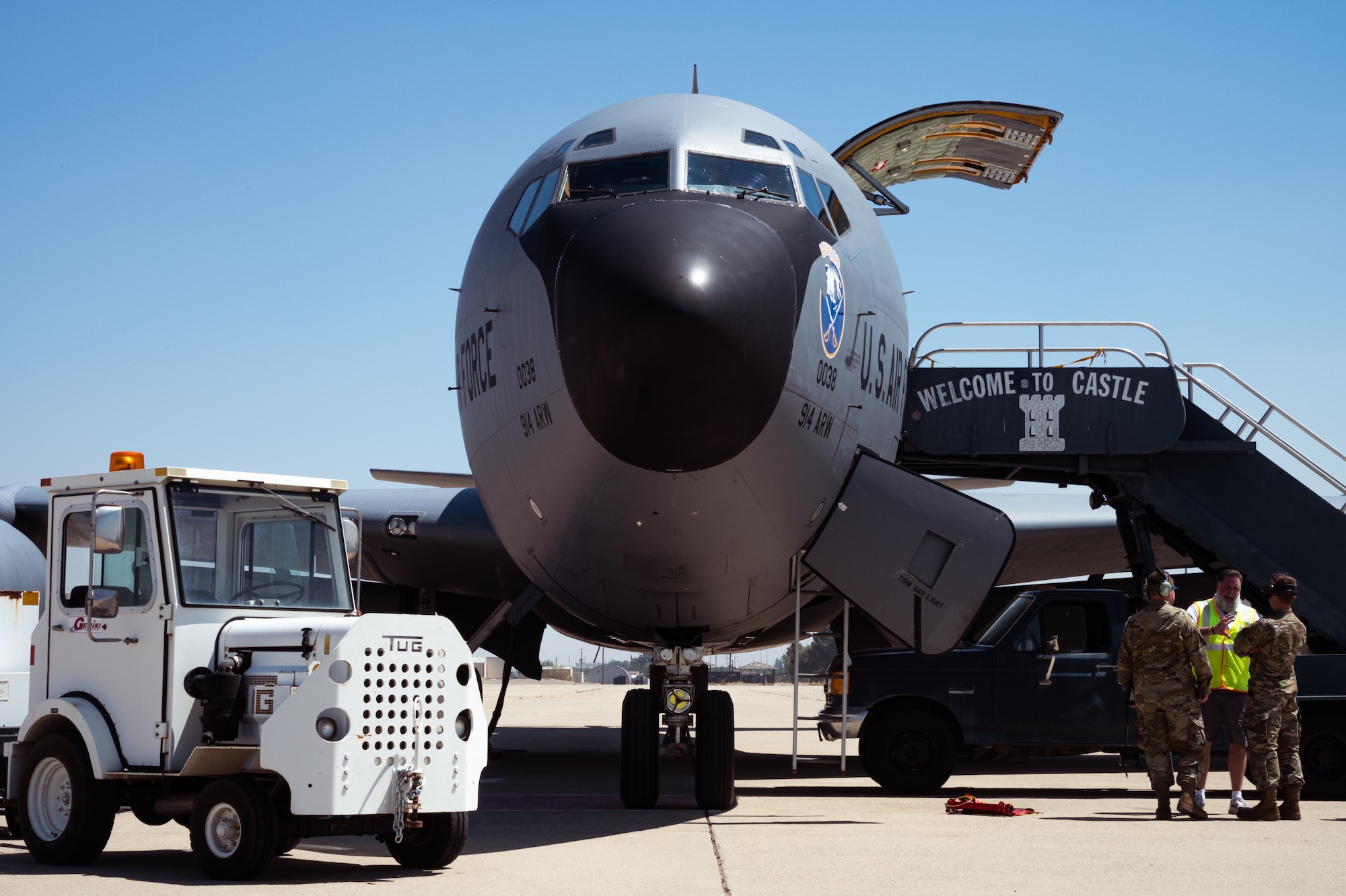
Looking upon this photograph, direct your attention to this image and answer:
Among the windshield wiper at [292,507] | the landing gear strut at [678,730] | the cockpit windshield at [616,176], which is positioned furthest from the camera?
the landing gear strut at [678,730]

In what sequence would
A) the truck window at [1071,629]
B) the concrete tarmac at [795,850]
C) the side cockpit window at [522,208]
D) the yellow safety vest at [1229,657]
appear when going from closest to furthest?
the concrete tarmac at [795,850] → the side cockpit window at [522,208] → the yellow safety vest at [1229,657] → the truck window at [1071,629]

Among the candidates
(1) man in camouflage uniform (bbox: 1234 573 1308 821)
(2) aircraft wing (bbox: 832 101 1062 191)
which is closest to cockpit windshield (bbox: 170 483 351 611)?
(1) man in camouflage uniform (bbox: 1234 573 1308 821)

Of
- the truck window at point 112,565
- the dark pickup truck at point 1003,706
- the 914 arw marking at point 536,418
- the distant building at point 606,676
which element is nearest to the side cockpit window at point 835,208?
the 914 arw marking at point 536,418

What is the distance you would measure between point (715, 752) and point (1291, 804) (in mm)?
4167

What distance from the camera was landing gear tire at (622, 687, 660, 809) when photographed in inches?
360

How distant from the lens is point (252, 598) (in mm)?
7566

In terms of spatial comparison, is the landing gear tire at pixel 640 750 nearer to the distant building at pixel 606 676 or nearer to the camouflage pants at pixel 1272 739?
the camouflage pants at pixel 1272 739

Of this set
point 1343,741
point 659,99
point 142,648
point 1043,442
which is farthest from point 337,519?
point 1343,741

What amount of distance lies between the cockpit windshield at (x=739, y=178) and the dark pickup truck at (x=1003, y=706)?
4.53 metres

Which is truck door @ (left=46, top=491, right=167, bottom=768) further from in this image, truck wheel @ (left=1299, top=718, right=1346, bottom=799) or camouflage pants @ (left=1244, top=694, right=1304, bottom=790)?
truck wheel @ (left=1299, top=718, right=1346, bottom=799)

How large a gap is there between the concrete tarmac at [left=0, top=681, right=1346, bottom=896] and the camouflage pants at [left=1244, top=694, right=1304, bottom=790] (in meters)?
0.36

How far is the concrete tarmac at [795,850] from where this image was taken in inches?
251

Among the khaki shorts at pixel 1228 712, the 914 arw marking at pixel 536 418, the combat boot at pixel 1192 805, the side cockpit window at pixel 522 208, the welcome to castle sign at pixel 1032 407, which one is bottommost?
the combat boot at pixel 1192 805

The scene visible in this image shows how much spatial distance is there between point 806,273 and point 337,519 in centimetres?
318
